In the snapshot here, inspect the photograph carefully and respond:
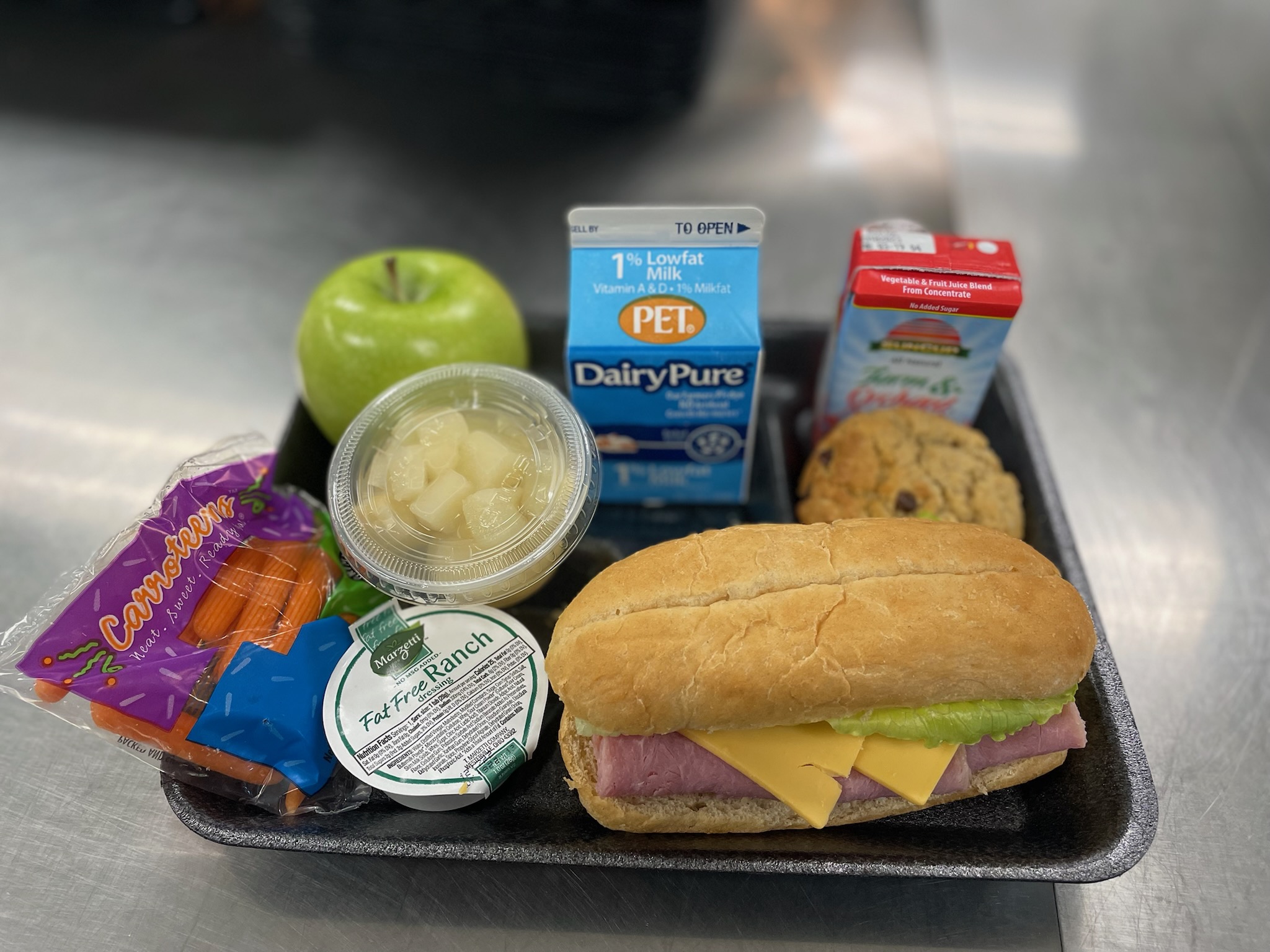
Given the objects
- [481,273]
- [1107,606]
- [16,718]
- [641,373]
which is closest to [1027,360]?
[1107,606]

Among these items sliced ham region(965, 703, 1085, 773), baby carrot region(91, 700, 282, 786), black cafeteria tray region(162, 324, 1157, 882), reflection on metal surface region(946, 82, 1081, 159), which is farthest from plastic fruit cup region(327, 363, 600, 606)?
reflection on metal surface region(946, 82, 1081, 159)

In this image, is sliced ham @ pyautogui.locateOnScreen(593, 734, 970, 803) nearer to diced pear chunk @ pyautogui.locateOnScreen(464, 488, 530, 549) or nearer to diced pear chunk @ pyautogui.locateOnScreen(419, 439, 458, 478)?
diced pear chunk @ pyautogui.locateOnScreen(464, 488, 530, 549)

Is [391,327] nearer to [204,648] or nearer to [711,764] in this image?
[204,648]

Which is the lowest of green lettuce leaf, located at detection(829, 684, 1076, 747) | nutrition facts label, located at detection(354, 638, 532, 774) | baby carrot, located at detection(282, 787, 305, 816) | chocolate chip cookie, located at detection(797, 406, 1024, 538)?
baby carrot, located at detection(282, 787, 305, 816)

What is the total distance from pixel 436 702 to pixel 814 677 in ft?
2.65

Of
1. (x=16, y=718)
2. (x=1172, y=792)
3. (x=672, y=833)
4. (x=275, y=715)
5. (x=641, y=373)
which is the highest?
(x=641, y=373)

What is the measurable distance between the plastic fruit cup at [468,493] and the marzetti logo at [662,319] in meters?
→ 0.26

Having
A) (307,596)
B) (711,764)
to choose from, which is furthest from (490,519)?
(711,764)

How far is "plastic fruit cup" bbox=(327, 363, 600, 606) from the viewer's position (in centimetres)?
170

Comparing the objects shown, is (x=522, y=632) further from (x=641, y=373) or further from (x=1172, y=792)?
(x=1172, y=792)

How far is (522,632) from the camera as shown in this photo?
1.78 meters

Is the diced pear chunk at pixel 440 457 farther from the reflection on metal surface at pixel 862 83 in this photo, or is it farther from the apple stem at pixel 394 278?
the reflection on metal surface at pixel 862 83

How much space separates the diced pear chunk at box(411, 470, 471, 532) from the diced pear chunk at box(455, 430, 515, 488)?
3 cm

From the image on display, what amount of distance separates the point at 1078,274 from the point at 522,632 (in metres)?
2.78
